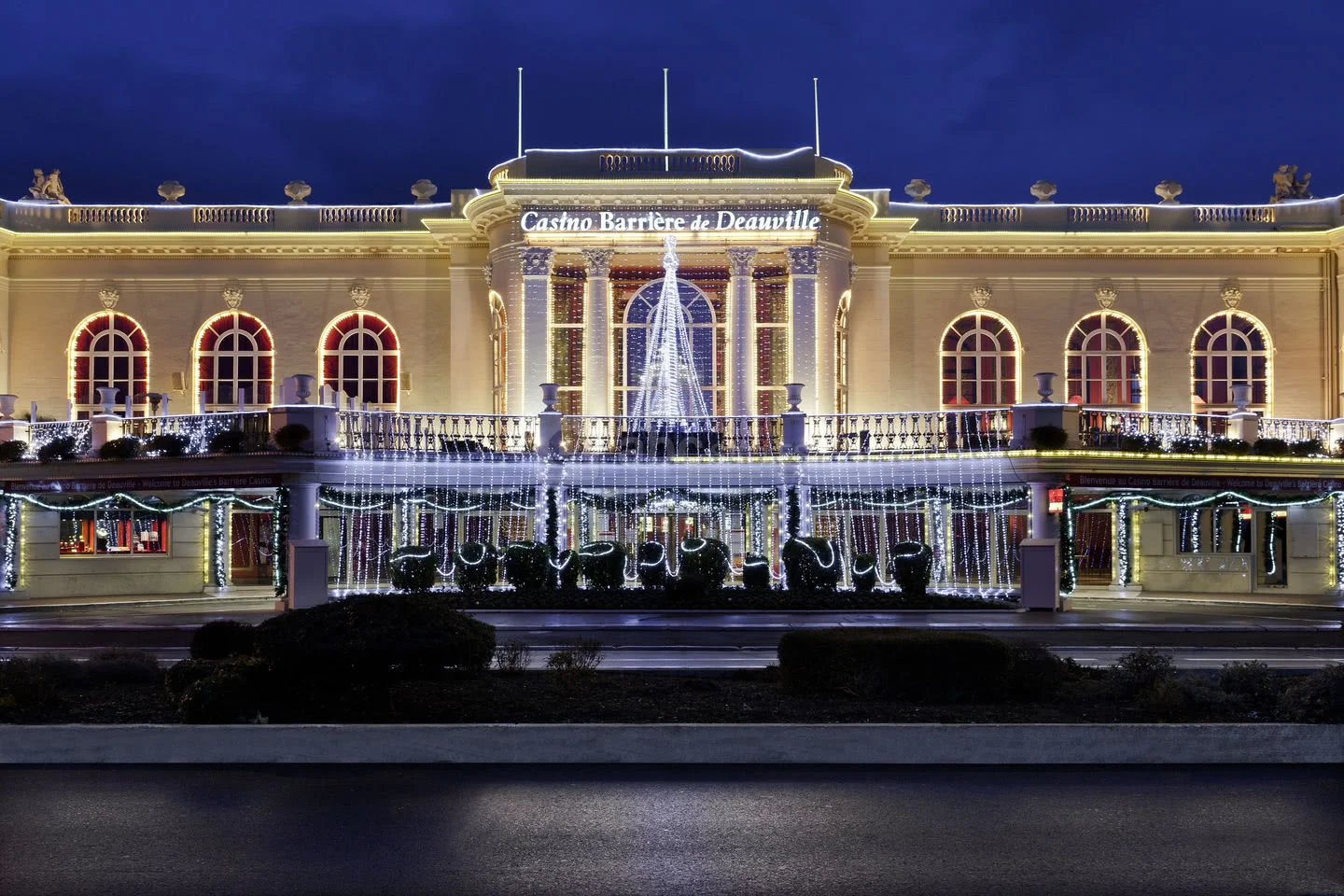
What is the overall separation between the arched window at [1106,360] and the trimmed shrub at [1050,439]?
1353cm

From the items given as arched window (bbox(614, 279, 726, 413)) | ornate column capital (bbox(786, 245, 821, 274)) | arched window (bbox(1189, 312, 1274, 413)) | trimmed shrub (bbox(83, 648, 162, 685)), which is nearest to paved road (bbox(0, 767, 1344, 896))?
trimmed shrub (bbox(83, 648, 162, 685))

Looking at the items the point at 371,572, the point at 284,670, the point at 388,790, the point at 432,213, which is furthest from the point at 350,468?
the point at 388,790

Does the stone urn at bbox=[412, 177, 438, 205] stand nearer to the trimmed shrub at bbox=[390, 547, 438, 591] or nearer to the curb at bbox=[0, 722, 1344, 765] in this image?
the trimmed shrub at bbox=[390, 547, 438, 591]

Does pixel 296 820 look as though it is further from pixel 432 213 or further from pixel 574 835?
pixel 432 213

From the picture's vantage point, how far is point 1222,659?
18.2 m

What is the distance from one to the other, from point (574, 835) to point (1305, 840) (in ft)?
15.3

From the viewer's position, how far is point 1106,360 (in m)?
42.0

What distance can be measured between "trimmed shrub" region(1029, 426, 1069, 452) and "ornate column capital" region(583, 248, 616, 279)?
13.3 m

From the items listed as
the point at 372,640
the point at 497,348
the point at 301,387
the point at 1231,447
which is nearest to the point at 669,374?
the point at 497,348

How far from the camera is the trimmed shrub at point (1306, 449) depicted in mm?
31078

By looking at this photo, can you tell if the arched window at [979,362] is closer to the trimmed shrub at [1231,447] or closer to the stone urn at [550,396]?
the trimmed shrub at [1231,447]

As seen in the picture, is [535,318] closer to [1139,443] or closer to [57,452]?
[57,452]

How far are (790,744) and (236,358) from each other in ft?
112

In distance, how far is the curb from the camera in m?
11.0
